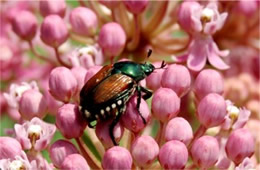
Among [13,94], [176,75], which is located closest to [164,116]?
[176,75]

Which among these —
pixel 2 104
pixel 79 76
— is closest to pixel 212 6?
pixel 79 76

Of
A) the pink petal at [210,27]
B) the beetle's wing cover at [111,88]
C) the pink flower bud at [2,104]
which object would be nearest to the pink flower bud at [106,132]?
the beetle's wing cover at [111,88]

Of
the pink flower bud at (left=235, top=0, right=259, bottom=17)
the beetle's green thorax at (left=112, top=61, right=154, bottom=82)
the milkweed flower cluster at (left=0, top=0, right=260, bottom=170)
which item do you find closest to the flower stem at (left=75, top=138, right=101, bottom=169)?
the milkweed flower cluster at (left=0, top=0, right=260, bottom=170)

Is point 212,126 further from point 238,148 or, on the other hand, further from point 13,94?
point 13,94

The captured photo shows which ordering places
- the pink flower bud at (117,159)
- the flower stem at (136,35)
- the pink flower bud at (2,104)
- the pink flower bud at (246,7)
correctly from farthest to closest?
the pink flower bud at (2,104) < the pink flower bud at (246,7) < the flower stem at (136,35) < the pink flower bud at (117,159)

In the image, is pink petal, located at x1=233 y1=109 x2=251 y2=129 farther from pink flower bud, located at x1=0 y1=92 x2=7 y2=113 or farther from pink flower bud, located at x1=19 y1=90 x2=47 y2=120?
pink flower bud, located at x1=0 y1=92 x2=7 y2=113

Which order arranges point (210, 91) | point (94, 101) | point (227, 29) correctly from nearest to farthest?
point (94, 101), point (210, 91), point (227, 29)

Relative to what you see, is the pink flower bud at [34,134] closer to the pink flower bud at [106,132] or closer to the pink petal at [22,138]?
the pink petal at [22,138]
